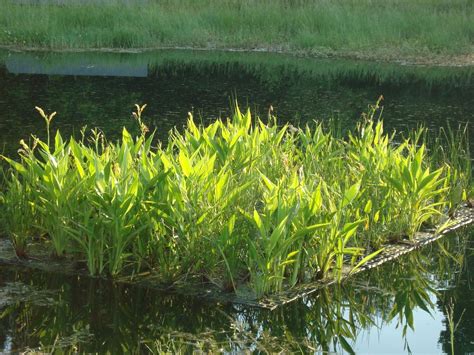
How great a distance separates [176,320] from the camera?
4.49 metres

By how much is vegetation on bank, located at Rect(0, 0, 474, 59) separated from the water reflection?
13.4 m

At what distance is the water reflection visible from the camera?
4.22 metres

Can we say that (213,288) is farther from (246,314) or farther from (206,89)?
(206,89)

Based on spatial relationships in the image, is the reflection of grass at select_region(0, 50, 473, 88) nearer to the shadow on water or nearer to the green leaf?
the shadow on water

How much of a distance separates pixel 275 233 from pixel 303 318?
0.47 m

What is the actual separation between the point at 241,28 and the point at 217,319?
50.3 feet

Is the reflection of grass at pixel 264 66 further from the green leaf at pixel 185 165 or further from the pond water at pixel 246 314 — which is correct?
the green leaf at pixel 185 165

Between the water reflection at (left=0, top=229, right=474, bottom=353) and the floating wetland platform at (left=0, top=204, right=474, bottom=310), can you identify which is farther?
the floating wetland platform at (left=0, top=204, right=474, bottom=310)

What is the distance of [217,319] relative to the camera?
4.51 metres

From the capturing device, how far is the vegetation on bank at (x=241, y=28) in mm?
18219

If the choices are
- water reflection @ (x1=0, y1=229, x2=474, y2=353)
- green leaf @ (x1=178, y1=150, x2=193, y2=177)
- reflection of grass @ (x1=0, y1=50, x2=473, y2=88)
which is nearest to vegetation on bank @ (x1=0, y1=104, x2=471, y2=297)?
green leaf @ (x1=178, y1=150, x2=193, y2=177)

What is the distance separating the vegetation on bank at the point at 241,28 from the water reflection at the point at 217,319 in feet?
43.9

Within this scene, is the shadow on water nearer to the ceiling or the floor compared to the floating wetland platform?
nearer to the floor

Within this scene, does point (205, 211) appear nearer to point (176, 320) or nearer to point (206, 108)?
point (176, 320)
